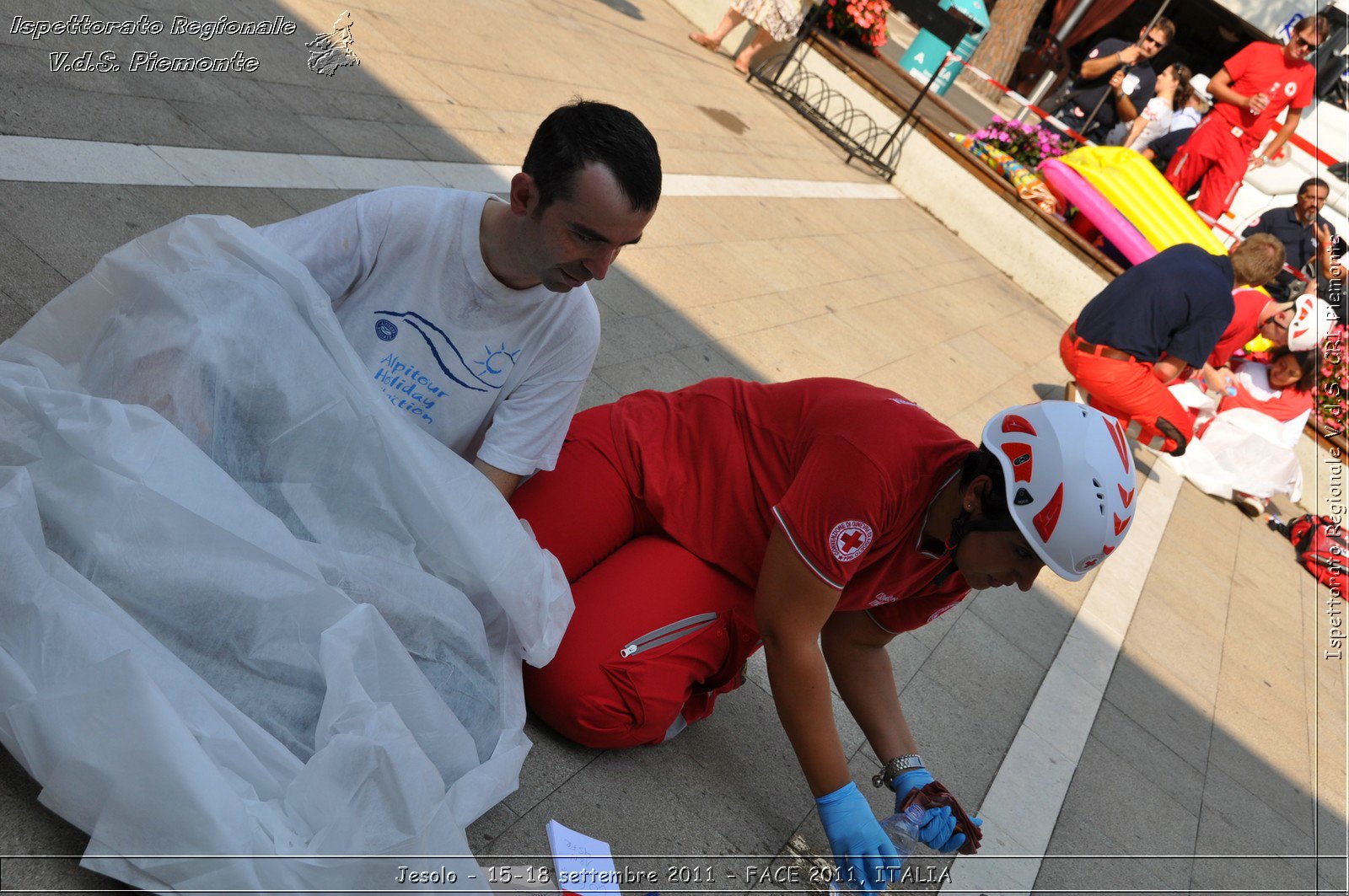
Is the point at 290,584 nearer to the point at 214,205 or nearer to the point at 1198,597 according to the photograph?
the point at 214,205

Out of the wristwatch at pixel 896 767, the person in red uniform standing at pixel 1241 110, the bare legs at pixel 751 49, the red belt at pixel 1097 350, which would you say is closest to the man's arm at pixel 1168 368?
the red belt at pixel 1097 350

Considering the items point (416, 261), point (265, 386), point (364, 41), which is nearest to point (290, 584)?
point (265, 386)

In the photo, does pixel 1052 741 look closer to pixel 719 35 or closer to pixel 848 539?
pixel 848 539

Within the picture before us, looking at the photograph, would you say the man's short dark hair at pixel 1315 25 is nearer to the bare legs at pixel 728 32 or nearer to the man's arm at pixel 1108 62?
the man's arm at pixel 1108 62

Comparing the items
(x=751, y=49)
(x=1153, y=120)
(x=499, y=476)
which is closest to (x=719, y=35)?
(x=751, y=49)

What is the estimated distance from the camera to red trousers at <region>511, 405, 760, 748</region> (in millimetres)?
2451

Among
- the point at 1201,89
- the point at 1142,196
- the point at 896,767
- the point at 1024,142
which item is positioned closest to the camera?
the point at 896,767

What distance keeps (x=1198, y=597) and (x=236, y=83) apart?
5.82 metres

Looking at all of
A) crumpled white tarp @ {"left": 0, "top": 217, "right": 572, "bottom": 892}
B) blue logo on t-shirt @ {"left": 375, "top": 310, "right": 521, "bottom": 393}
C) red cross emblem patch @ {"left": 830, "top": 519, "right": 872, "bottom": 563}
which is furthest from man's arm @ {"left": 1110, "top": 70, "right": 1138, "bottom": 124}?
crumpled white tarp @ {"left": 0, "top": 217, "right": 572, "bottom": 892}

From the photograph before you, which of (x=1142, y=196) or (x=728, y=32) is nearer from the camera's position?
(x=1142, y=196)

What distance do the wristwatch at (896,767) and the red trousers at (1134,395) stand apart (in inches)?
178

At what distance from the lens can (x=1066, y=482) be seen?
2230mm

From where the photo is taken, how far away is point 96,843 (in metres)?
1.54

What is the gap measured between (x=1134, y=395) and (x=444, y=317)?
5.59 metres
